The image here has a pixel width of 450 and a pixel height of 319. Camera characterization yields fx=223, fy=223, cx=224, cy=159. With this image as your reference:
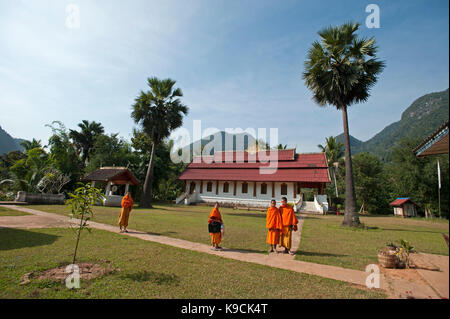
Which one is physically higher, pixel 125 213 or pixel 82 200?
pixel 82 200

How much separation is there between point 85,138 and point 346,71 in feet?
127

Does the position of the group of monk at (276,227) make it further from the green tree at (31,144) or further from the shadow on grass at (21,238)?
the green tree at (31,144)

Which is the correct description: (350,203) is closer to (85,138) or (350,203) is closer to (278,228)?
(278,228)

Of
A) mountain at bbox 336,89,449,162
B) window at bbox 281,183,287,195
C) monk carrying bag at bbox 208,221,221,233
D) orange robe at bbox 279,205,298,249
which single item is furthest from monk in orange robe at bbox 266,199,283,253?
window at bbox 281,183,287,195

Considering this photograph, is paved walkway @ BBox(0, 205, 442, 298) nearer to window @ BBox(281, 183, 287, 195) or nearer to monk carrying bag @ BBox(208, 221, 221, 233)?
monk carrying bag @ BBox(208, 221, 221, 233)

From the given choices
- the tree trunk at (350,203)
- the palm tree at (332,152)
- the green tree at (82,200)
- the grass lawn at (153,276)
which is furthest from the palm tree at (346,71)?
the palm tree at (332,152)

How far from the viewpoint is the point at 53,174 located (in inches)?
794

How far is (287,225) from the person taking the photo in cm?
727

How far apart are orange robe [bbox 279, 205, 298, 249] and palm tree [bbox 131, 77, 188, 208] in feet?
61.5

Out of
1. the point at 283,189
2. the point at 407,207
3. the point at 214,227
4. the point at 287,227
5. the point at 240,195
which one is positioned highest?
the point at 283,189

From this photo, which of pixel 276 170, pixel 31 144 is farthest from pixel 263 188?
pixel 31 144

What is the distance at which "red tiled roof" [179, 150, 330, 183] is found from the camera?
24969mm

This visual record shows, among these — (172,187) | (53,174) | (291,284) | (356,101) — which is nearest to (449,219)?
(291,284)
